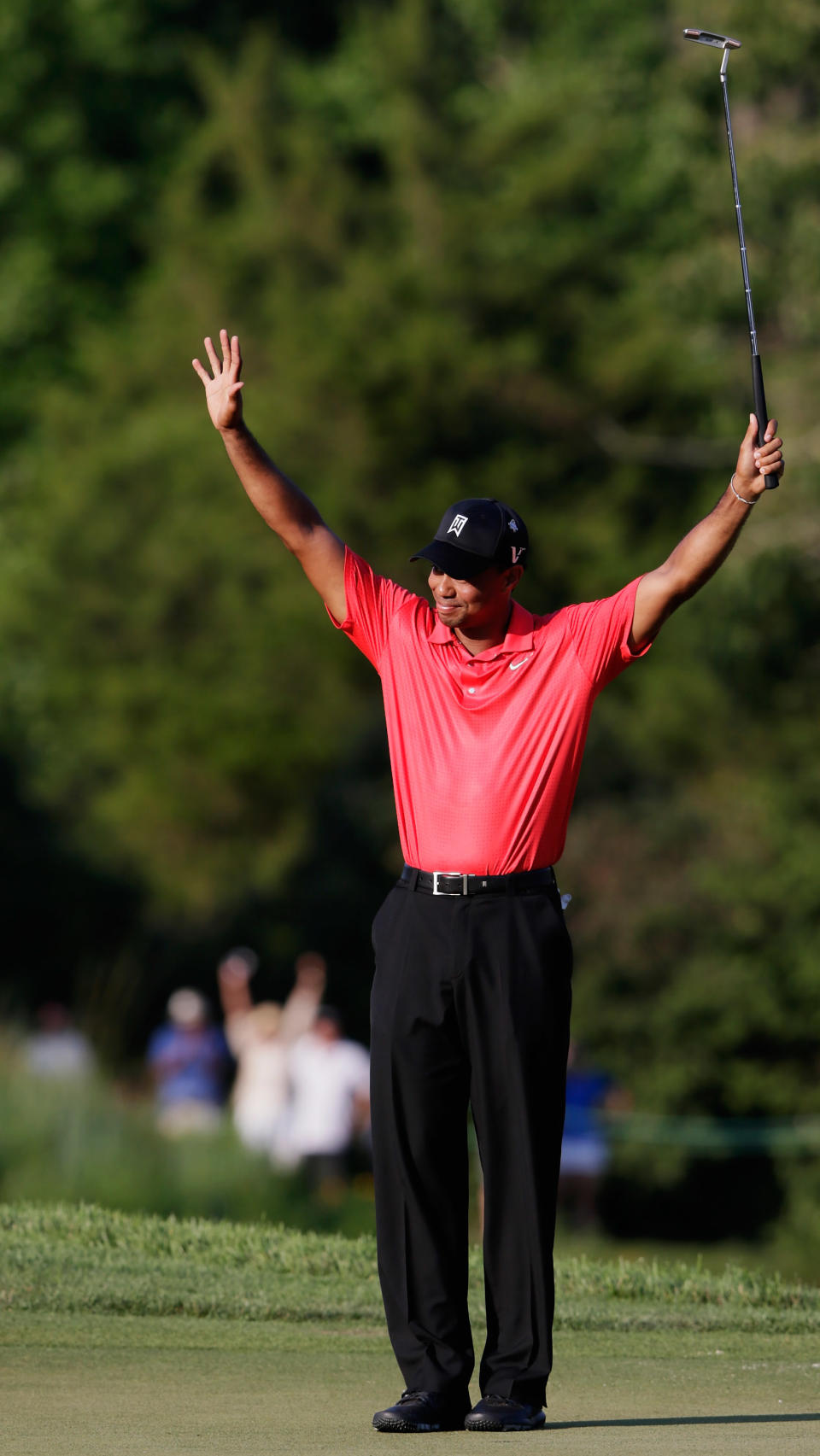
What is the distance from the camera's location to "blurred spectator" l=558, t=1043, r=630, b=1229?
692 inches

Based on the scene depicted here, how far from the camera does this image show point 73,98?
39344 millimetres

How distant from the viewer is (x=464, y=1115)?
5.11 meters

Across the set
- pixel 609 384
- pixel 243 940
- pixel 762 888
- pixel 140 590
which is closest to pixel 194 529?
Result: pixel 140 590

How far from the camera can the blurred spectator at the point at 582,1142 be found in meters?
17.6

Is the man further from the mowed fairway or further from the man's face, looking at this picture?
the mowed fairway

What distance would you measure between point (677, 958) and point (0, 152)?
73.0 feet

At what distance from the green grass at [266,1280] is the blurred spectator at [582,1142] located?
9.42 meters

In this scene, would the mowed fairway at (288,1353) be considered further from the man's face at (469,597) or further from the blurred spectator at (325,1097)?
the blurred spectator at (325,1097)

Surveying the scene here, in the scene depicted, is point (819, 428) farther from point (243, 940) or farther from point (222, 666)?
point (222, 666)

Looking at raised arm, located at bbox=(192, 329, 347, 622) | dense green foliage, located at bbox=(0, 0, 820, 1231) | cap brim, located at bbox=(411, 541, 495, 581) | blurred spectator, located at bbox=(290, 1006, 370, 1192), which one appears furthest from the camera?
dense green foliage, located at bbox=(0, 0, 820, 1231)

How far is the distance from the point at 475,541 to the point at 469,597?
0.13m

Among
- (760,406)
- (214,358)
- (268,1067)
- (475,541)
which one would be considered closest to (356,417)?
(268,1067)

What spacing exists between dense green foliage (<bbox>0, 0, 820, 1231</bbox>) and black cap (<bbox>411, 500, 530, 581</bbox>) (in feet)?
54.6

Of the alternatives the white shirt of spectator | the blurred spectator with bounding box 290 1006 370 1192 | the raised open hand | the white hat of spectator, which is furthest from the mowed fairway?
the white hat of spectator
